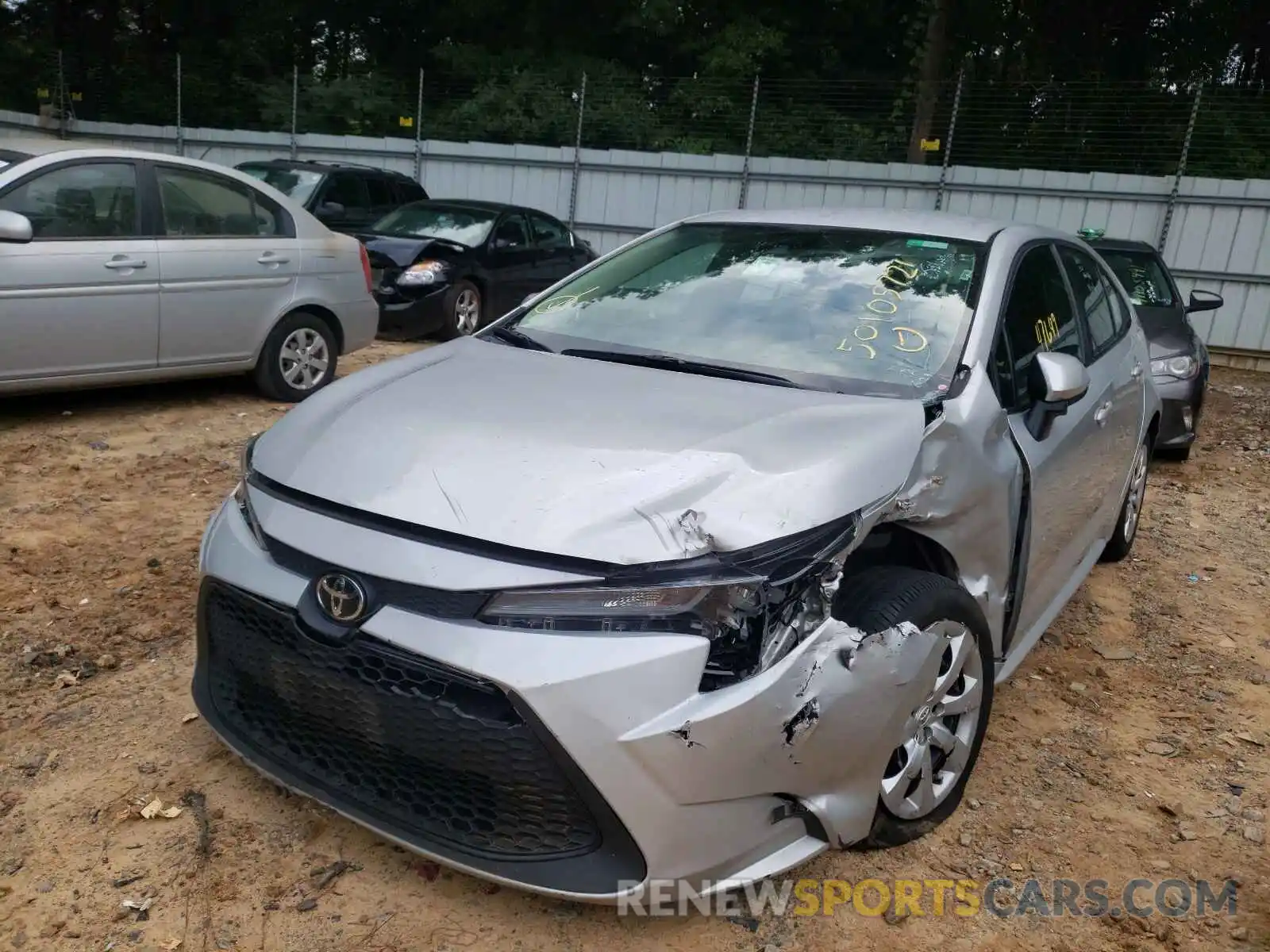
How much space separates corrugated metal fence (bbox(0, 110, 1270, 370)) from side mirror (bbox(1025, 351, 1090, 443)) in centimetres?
762

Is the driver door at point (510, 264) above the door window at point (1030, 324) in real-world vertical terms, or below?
below

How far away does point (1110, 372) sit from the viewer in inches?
152

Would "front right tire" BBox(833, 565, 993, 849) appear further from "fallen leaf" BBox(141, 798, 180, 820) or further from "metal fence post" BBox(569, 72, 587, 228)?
"metal fence post" BBox(569, 72, 587, 228)

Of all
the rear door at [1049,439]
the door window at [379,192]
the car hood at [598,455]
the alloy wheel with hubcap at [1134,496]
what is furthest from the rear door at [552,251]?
the car hood at [598,455]

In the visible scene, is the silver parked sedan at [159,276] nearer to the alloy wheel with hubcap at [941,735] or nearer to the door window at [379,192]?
the alloy wheel with hubcap at [941,735]

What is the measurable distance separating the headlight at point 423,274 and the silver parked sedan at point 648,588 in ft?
21.4

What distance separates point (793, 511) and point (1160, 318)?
6.43 metres

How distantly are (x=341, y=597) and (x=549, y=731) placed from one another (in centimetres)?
52

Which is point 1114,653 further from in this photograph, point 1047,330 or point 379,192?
point 379,192

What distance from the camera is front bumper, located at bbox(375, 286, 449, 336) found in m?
9.23

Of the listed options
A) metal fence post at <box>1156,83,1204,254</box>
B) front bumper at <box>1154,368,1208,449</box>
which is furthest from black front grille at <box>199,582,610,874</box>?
metal fence post at <box>1156,83,1204,254</box>

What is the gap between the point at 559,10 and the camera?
21.1 meters

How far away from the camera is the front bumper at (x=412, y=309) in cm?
923

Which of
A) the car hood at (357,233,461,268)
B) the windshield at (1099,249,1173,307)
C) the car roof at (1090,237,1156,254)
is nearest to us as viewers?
the windshield at (1099,249,1173,307)
